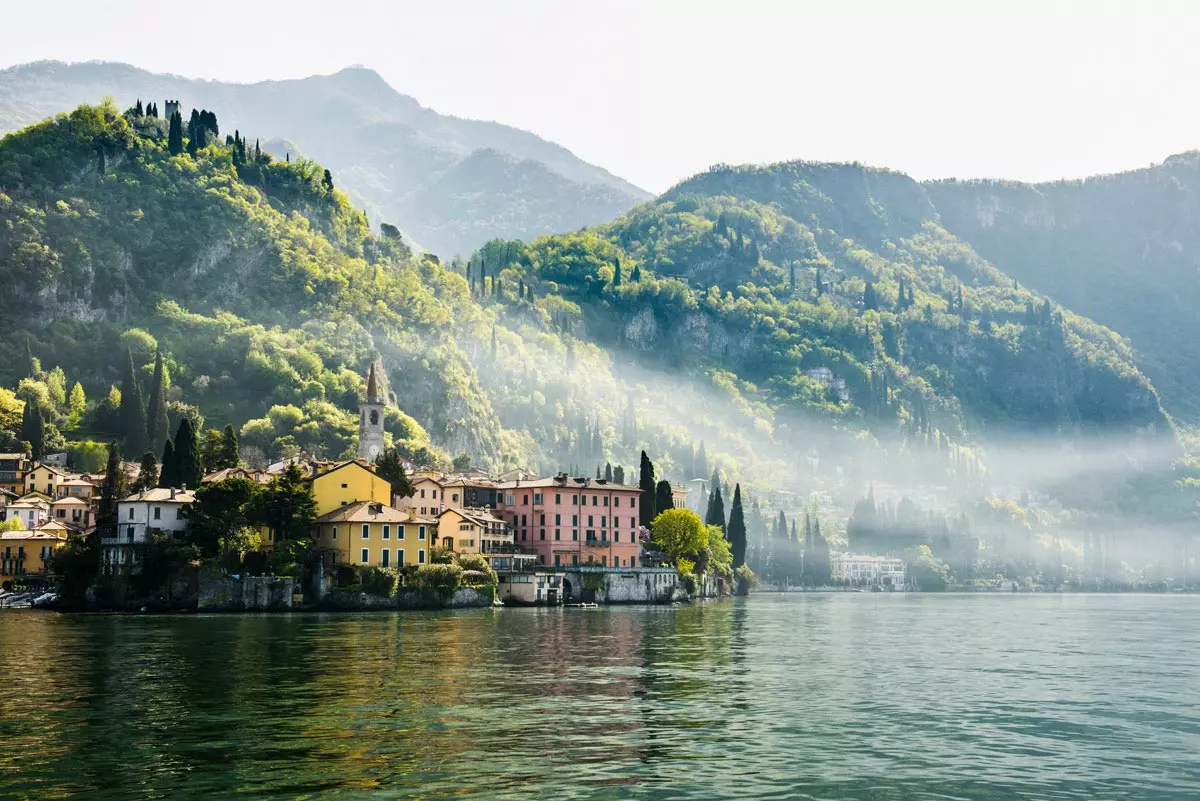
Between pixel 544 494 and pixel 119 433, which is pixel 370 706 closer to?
pixel 544 494

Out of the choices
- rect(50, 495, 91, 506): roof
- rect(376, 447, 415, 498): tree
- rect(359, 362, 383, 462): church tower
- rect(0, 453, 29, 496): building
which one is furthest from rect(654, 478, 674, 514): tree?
rect(0, 453, 29, 496): building

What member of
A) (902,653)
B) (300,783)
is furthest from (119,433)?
(300,783)

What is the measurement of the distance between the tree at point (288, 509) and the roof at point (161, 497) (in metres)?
6.88

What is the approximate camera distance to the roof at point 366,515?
124 m

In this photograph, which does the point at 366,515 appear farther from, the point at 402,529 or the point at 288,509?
the point at 288,509

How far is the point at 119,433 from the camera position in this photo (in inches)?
7490

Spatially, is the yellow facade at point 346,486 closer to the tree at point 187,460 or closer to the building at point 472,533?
the building at point 472,533

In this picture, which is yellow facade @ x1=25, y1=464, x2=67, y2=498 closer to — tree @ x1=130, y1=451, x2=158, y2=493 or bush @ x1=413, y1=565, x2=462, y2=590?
tree @ x1=130, y1=451, x2=158, y2=493

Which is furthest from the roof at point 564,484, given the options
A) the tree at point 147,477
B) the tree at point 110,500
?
the tree at point 110,500

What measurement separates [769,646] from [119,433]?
13180 centimetres

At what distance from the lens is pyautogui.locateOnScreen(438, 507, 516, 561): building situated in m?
137

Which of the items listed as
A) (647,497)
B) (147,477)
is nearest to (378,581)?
(147,477)

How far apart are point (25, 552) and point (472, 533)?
47.3 meters

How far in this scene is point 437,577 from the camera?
410 feet
